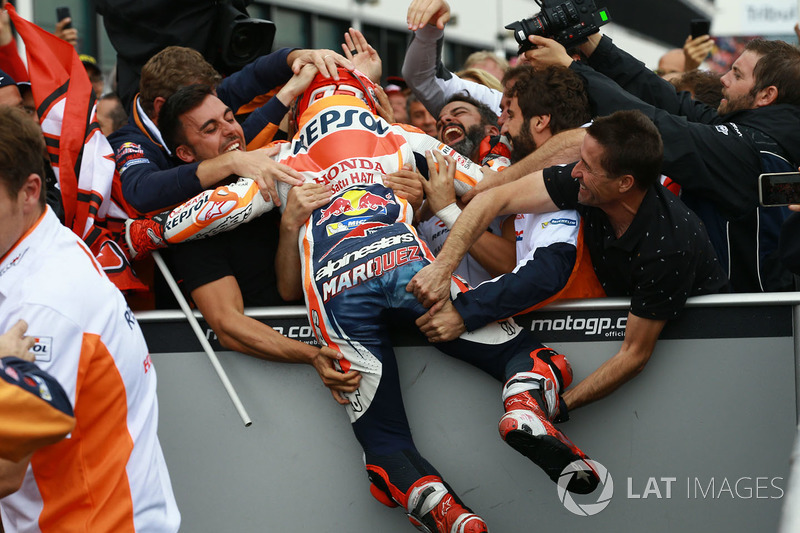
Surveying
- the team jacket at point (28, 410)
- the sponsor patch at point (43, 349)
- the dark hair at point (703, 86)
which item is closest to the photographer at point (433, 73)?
the dark hair at point (703, 86)

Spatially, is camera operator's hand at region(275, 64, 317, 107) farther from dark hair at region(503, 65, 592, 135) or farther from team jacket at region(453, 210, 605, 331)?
team jacket at region(453, 210, 605, 331)

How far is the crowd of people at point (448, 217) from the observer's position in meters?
3.56

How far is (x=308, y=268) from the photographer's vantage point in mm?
3781

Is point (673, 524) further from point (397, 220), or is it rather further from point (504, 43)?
point (504, 43)

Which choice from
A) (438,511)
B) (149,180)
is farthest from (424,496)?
(149,180)

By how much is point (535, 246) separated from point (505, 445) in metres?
0.84

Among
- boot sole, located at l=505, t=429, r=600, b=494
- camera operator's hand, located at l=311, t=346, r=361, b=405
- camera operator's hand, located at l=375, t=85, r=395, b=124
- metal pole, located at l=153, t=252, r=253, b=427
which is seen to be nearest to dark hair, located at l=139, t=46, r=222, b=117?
camera operator's hand, located at l=375, t=85, r=395, b=124

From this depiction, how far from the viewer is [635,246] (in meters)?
3.58

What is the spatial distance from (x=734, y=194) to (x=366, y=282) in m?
1.74

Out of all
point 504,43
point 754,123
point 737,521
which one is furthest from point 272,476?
point 504,43

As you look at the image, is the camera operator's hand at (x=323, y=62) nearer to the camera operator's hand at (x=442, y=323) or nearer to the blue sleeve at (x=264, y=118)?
the blue sleeve at (x=264, y=118)

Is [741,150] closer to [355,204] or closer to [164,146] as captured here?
[355,204]

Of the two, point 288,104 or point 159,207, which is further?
point 288,104

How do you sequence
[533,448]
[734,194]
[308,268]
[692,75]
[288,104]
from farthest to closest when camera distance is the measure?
[692,75]
[288,104]
[734,194]
[308,268]
[533,448]
